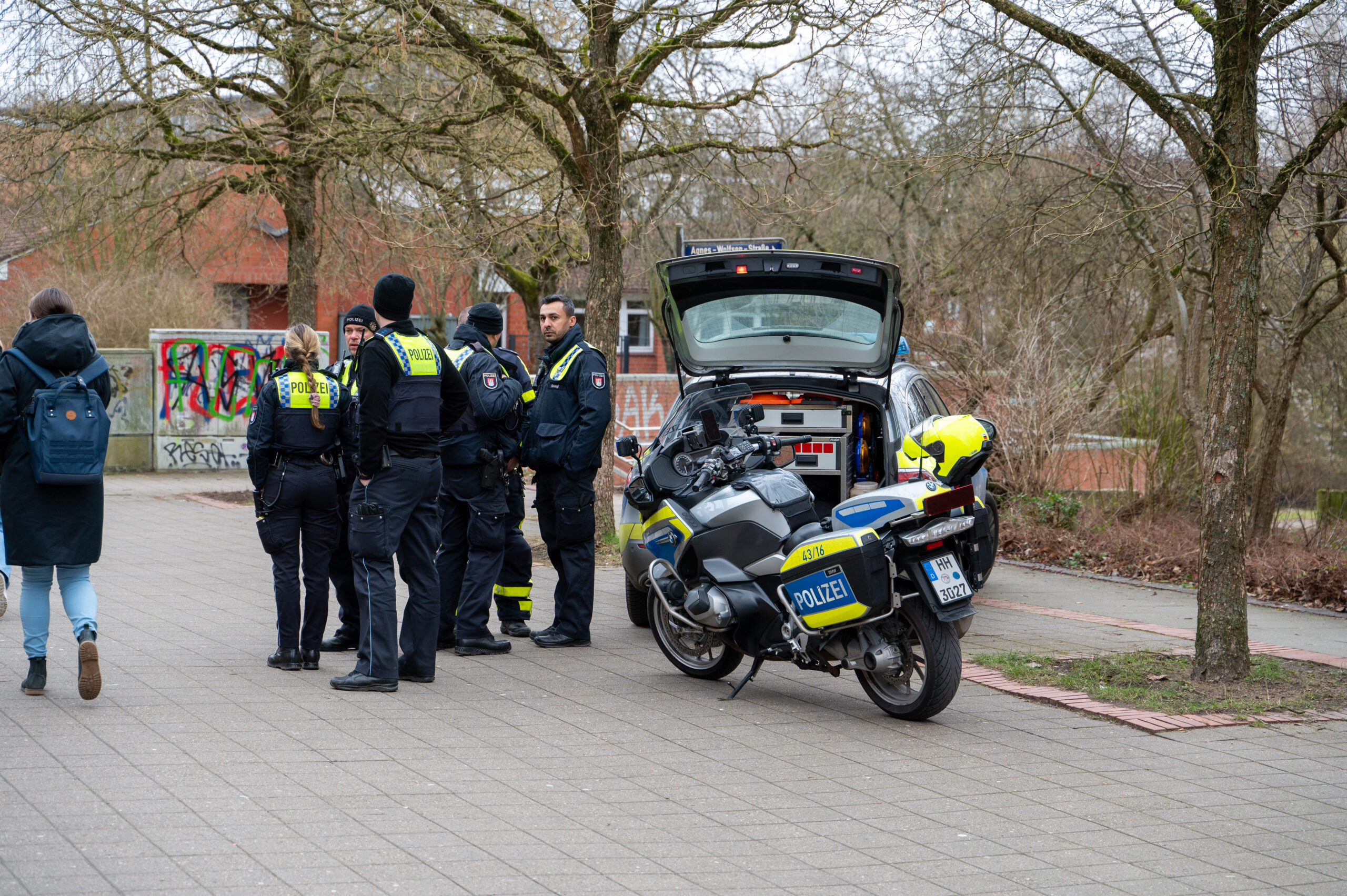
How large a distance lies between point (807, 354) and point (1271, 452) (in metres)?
7.86

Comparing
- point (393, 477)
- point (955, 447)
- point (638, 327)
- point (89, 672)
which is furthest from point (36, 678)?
point (638, 327)

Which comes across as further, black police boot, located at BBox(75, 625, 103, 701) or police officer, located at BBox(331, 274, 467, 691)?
police officer, located at BBox(331, 274, 467, 691)

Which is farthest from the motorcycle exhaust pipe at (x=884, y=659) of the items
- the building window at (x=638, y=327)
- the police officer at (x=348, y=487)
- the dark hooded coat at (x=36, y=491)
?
the building window at (x=638, y=327)

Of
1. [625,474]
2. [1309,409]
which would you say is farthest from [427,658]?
[1309,409]

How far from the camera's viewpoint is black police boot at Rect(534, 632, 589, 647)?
7961 millimetres

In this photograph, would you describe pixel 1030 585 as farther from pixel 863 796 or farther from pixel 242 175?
pixel 242 175

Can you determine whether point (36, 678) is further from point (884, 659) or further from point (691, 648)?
point (884, 659)

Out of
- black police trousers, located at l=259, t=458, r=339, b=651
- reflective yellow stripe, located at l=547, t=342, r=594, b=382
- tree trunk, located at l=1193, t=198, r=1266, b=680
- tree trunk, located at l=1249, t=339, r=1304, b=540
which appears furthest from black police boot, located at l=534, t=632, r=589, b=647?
tree trunk, located at l=1249, t=339, r=1304, b=540

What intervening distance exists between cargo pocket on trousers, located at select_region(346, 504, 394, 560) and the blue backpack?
1.23 m

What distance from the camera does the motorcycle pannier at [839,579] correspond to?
6.01 meters

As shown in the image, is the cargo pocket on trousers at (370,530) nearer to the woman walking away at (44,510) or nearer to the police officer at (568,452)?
the woman walking away at (44,510)

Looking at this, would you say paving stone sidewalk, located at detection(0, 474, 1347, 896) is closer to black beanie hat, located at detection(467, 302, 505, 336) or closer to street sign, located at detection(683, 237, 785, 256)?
black beanie hat, located at detection(467, 302, 505, 336)

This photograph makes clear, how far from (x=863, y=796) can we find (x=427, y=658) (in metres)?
2.76

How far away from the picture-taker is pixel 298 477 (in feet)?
23.1
